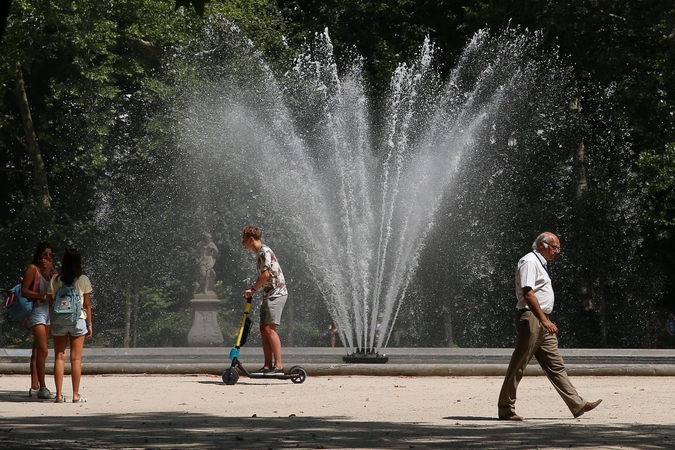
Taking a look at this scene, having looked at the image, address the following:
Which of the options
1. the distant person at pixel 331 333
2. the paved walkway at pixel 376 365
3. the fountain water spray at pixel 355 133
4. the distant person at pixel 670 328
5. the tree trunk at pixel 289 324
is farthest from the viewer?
the tree trunk at pixel 289 324

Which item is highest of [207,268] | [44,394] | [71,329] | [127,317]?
[207,268]

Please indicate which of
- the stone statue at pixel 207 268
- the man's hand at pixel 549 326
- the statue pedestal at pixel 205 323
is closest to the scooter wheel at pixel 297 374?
the man's hand at pixel 549 326

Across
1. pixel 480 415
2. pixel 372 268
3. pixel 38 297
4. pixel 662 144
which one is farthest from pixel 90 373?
pixel 662 144

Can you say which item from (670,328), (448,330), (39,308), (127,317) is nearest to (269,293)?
(39,308)

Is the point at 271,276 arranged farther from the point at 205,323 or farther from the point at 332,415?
the point at 205,323

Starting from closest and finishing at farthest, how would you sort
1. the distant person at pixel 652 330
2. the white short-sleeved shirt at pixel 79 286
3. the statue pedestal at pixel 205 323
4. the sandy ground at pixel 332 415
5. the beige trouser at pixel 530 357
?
the sandy ground at pixel 332 415 < the beige trouser at pixel 530 357 < the white short-sleeved shirt at pixel 79 286 < the statue pedestal at pixel 205 323 < the distant person at pixel 652 330

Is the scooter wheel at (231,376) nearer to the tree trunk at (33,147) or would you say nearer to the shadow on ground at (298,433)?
the shadow on ground at (298,433)

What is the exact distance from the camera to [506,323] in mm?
32750

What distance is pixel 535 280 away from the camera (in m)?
10.0

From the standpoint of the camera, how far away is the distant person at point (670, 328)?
3209 centimetres

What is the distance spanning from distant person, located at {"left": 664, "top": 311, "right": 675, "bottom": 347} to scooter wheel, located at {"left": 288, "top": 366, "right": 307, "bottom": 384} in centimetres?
2003

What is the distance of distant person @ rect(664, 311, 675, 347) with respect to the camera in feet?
105

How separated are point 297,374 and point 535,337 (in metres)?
4.09

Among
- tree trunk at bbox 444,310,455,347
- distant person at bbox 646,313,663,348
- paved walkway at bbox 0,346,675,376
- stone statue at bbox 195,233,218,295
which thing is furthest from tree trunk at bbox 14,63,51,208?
paved walkway at bbox 0,346,675,376
